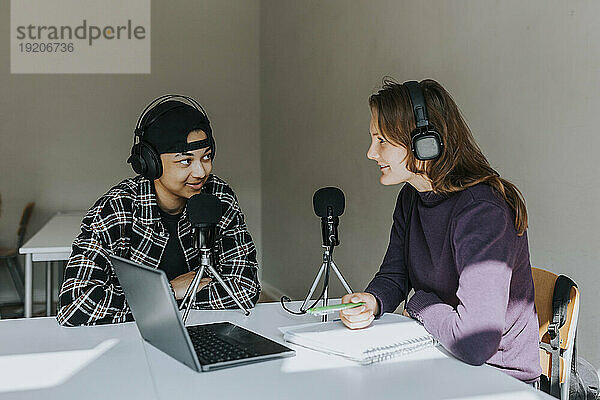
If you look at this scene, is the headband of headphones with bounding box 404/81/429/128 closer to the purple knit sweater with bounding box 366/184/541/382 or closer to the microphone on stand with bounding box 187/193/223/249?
the purple knit sweater with bounding box 366/184/541/382

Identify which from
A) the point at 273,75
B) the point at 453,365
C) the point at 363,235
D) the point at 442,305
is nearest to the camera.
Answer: the point at 453,365

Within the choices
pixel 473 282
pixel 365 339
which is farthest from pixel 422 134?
pixel 365 339

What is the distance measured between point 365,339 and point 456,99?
1.41 m

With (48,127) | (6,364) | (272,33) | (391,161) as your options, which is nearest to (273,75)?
(272,33)

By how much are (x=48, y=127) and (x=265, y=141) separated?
168 cm

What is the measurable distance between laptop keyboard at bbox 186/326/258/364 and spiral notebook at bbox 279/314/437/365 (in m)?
0.14

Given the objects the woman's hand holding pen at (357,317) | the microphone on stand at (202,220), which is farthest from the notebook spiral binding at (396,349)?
the microphone on stand at (202,220)

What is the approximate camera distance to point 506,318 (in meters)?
1.54

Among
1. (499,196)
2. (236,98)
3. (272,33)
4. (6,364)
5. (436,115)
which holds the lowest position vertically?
(6,364)

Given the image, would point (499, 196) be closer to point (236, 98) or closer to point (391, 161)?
point (391, 161)

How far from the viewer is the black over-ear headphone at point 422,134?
5.10ft

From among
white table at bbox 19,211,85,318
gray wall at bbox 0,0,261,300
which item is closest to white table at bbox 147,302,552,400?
white table at bbox 19,211,85,318

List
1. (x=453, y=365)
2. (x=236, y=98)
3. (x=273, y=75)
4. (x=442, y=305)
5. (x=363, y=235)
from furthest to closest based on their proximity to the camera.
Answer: (x=236, y=98)
(x=273, y=75)
(x=363, y=235)
(x=442, y=305)
(x=453, y=365)

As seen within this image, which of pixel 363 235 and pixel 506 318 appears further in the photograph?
pixel 363 235
